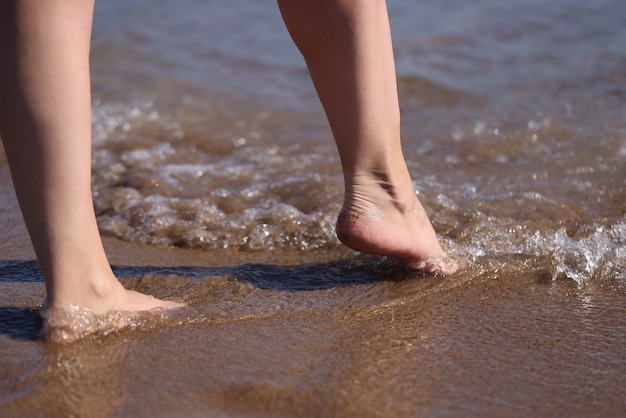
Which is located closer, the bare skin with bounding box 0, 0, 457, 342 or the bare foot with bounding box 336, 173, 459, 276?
the bare skin with bounding box 0, 0, 457, 342

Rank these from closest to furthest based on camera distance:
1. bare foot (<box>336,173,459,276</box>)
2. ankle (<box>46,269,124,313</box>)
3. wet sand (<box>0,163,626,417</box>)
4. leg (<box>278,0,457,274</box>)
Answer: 1. wet sand (<box>0,163,626,417</box>)
2. ankle (<box>46,269,124,313</box>)
3. leg (<box>278,0,457,274</box>)
4. bare foot (<box>336,173,459,276</box>)

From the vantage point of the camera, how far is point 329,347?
1.58m

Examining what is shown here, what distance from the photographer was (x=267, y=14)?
19.3 feet

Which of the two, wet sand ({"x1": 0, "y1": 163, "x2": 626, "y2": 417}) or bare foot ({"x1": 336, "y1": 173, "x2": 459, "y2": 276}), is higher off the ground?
bare foot ({"x1": 336, "y1": 173, "x2": 459, "y2": 276})

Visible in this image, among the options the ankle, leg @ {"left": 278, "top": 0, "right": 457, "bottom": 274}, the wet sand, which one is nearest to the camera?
the wet sand

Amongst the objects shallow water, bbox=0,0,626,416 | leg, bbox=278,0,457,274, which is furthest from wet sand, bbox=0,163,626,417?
leg, bbox=278,0,457,274

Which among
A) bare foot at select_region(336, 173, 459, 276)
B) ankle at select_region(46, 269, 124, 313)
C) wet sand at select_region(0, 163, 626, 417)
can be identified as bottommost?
wet sand at select_region(0, 163, 626, 417)

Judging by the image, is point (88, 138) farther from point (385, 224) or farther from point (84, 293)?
point (385, 224)

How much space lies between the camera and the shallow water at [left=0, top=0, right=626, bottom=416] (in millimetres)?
1424

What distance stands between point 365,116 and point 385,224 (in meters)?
0.25

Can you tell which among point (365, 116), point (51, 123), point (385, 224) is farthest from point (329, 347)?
point (51, 123)

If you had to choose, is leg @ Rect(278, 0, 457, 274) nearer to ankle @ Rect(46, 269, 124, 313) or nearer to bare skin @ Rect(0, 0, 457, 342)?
bare skin @ Rect(0, 0, 457, 342)

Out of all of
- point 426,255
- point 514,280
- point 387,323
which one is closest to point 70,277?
point 387,323

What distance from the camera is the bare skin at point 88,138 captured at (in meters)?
1.43
